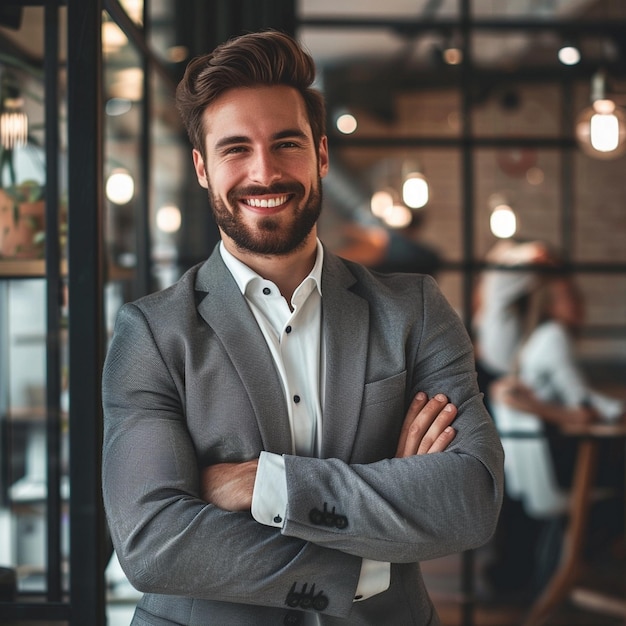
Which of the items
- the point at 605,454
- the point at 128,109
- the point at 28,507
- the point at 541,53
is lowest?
the point at 605,454

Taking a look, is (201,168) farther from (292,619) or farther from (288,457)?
(292,619)

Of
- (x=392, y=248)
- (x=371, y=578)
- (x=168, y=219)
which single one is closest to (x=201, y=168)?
(x=371, y=578)

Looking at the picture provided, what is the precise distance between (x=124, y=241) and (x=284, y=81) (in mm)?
1458

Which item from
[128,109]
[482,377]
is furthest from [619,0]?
[128,109]

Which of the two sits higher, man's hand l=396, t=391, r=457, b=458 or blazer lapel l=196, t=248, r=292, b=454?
blazer lapel l=196, t=248, r=292, b=454

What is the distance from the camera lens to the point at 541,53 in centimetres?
413

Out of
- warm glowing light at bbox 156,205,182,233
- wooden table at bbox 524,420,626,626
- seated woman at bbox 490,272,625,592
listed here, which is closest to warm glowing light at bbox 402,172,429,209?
seated woman at bbox 490,272,625,592

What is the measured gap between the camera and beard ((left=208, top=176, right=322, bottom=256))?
5.08ft

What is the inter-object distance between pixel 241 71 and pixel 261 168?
0.61ft

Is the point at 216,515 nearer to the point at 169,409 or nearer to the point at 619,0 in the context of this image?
the point at 169,409

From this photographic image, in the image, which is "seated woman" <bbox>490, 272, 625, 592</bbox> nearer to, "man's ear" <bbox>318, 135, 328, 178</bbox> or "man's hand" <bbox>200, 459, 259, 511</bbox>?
"man's ear" <bbox>318, 135, 328, 178</bbox>

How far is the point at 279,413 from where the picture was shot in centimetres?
154

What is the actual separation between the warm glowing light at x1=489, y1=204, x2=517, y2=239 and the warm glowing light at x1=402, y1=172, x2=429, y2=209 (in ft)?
1.14

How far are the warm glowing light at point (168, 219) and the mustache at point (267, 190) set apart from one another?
2.37m
